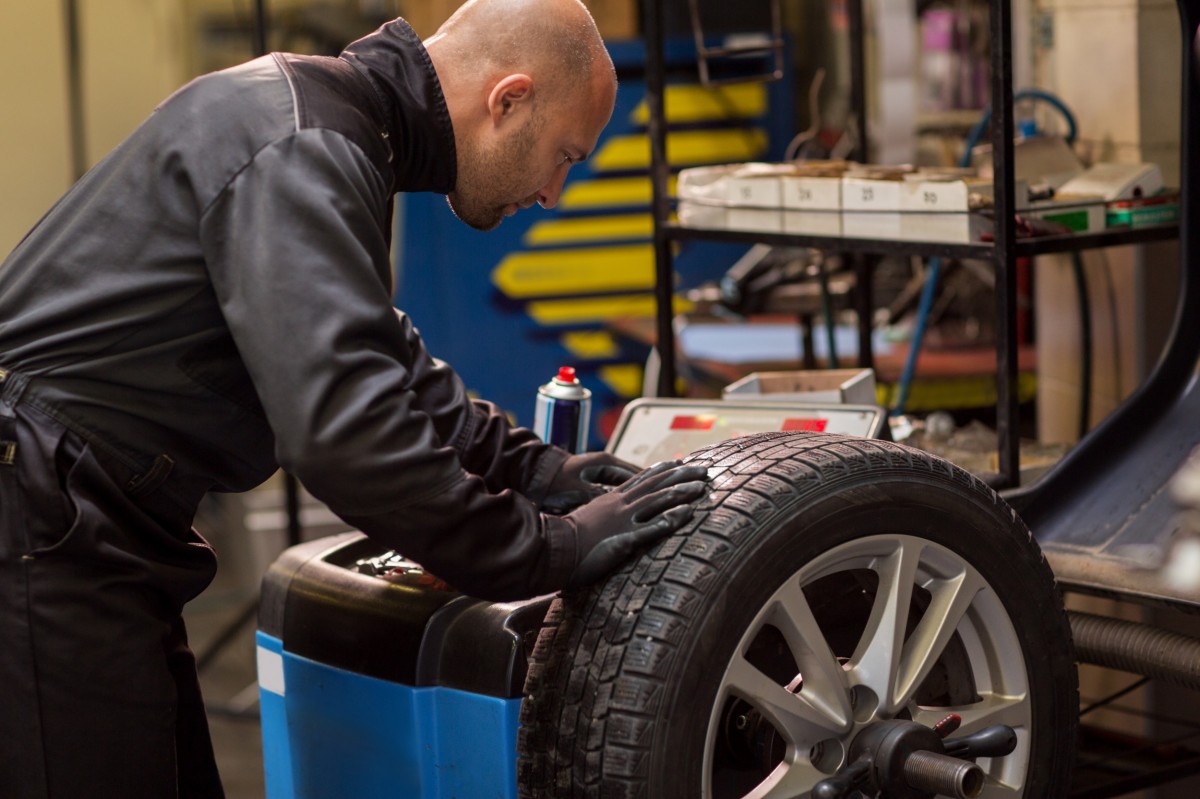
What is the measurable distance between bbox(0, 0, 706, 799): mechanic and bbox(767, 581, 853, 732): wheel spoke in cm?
16

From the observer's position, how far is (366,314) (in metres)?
1.34

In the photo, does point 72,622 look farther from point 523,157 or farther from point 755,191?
point 755,191

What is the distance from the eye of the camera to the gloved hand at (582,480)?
5.95 ft

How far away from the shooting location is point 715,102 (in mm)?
5363

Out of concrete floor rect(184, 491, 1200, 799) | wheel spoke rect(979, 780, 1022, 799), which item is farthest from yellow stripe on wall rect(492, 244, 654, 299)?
wheel spoke rect(979, 780, 1022, 799)

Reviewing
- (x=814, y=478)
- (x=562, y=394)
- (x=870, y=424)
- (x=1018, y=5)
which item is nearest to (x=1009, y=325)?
(x=870, y=424)

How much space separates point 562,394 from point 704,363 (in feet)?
5.05

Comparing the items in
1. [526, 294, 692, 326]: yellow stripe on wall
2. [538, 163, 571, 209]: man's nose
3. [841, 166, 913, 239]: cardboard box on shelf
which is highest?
[538, 163, 571, 209]: man's nose

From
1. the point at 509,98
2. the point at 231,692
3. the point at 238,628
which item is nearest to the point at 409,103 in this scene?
the point at 509,98

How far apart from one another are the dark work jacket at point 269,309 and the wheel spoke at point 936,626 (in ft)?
1.38

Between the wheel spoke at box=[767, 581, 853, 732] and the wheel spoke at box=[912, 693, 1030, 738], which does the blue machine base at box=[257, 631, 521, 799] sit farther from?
the wheel spoke at box=[912, 693, 1030, 738]

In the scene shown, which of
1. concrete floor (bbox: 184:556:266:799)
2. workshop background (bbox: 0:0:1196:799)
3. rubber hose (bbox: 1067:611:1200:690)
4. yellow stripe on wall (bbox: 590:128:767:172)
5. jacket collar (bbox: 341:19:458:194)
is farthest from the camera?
yellow stripe on wall (bbox: 590:128:767:172)

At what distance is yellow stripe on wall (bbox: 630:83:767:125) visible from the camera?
529 centimetres

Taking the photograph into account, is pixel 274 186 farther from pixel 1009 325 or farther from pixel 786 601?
pixel 1009 325
